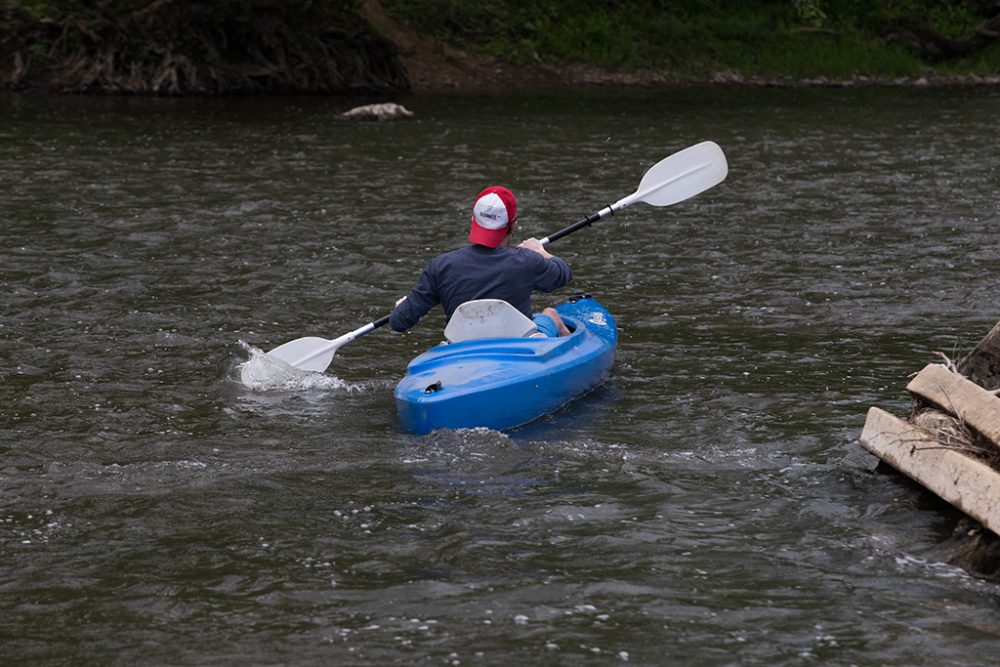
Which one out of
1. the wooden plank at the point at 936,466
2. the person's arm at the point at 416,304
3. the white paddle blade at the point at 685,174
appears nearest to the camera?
the wooden plank at the point at 936,466

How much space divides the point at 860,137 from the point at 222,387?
12.1m

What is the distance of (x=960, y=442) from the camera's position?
5645 millimetres

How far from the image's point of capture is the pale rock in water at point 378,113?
2010 centimetres

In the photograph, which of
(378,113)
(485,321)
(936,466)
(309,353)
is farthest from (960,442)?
(378,113)

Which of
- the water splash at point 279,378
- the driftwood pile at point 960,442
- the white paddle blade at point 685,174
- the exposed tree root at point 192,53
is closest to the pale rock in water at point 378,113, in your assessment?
the exposed tree root at point 192,53

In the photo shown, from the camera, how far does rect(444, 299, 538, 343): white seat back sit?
7.33 meters

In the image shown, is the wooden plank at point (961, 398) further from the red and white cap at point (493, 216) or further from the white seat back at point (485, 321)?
the red and white cap at point (493, 216)

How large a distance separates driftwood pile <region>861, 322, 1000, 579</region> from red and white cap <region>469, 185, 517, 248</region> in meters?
2.12

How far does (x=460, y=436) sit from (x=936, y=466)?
221 centimetres

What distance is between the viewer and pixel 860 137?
60.4 feet

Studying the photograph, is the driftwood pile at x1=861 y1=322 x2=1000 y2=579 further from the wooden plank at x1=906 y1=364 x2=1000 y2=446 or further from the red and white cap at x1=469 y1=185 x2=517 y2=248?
the red and white cap at x1=469 y1=185 x2=517 y2=248

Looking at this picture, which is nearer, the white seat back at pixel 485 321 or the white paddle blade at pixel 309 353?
the white seat back at pixel 485 321

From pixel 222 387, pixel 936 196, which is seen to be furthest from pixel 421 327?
pixel 936 196

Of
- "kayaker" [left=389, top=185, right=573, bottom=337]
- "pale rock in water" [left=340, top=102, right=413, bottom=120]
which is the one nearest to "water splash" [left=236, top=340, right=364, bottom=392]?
"kayaker" [left=389, top=185, right=573, bottom=337]
